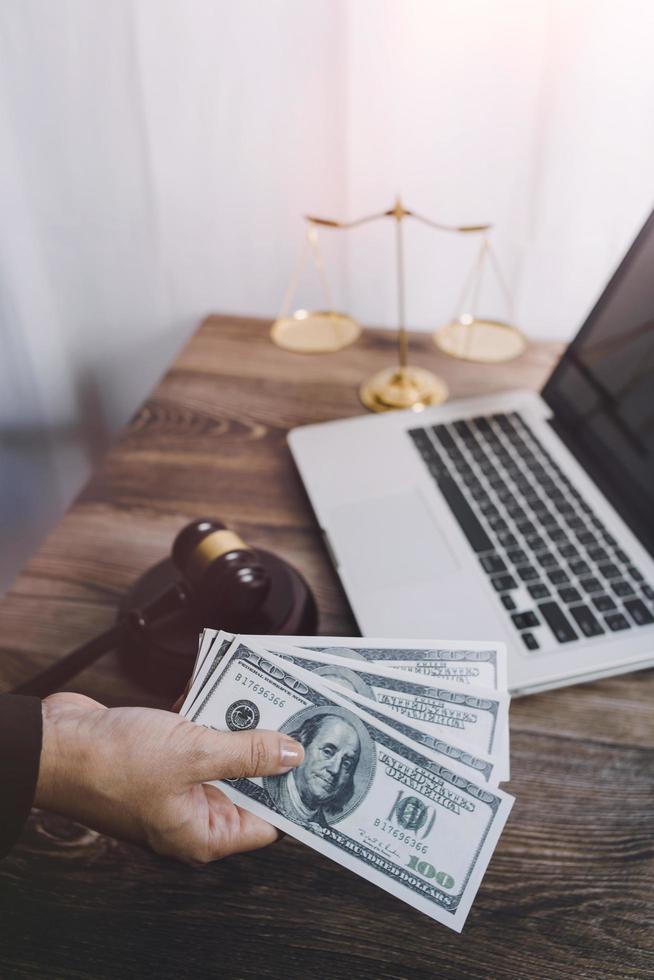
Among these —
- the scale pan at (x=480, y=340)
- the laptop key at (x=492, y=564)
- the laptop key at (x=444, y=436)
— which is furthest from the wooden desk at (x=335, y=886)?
the scale pan at (x=480, y=340)

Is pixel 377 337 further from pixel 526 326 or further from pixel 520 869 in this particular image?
pixel 520 869

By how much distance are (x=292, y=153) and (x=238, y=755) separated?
3.17 ft

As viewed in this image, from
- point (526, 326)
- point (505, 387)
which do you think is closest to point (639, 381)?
point (505, 387)

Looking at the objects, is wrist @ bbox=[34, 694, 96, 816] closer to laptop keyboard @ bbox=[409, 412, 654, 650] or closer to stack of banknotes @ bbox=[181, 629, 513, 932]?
stack of banknotes @ bbox=[181, 629, 513, 932]

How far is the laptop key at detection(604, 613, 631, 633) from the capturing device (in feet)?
2.32

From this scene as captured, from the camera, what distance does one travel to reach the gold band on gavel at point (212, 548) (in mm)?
713

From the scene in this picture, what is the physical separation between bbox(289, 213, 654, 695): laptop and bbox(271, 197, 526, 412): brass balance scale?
0.08m

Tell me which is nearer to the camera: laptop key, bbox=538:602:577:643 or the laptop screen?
laptop key, bbox=538:602:577:643

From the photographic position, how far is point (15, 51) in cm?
117

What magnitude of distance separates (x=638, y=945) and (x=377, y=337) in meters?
0.92

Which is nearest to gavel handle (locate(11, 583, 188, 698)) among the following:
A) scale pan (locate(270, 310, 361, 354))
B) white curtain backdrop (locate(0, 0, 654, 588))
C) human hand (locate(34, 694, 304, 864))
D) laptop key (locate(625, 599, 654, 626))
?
human hand (locate(34, 694, 304, 864))

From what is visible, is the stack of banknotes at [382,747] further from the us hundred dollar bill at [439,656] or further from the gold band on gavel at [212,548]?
the gold band on gavel at [212,548]

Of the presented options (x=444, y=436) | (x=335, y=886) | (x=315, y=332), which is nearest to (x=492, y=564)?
(x=444, y=436)

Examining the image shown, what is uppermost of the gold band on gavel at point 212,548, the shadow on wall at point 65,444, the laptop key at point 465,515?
the gold band on gavel at point 212,548
